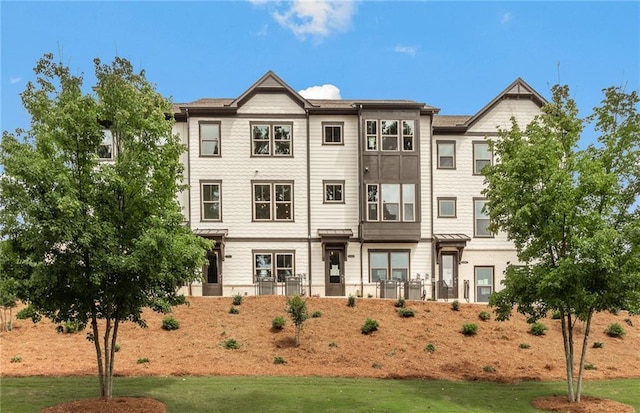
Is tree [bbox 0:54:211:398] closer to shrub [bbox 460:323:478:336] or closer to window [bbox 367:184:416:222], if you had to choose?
shrub [bbox 460:323:478:336]

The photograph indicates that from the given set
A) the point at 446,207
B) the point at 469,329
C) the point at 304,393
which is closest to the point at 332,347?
the point at 304,393

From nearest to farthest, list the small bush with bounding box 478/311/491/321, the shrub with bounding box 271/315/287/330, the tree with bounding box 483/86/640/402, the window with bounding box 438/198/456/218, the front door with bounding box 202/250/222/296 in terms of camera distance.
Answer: the tree with bounding box 483/86/640/402 → the shrub with bounding box 271/315/287/330 → the small bush with bounding box 478/311/491/321 → the front door with bounding box 202/250/222/296 → the window with bounding box 438/198/456/218

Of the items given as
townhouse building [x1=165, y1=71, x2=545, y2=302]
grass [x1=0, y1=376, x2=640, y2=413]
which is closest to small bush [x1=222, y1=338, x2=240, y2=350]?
grass [x1=0, y1=376, x2=640, y2=413]

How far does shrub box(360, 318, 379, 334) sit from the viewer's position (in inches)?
728

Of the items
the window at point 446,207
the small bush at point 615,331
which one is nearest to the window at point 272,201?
the window at point 446,207

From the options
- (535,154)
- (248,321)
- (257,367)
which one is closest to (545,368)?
(535,154)

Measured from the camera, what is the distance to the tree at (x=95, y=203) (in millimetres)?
9297

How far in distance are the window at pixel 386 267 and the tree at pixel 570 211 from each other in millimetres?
12516

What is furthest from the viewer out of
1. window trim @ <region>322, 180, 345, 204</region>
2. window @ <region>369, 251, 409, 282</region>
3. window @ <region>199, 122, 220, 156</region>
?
window @ <region>369, 251, 409, 282</region>

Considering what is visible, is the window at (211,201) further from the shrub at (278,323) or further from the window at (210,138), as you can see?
the shrub at (278,323)

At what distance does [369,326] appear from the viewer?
18516 mm

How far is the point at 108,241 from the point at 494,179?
31.2 feet

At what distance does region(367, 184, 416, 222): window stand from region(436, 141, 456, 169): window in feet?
8.92

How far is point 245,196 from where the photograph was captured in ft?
82.8
